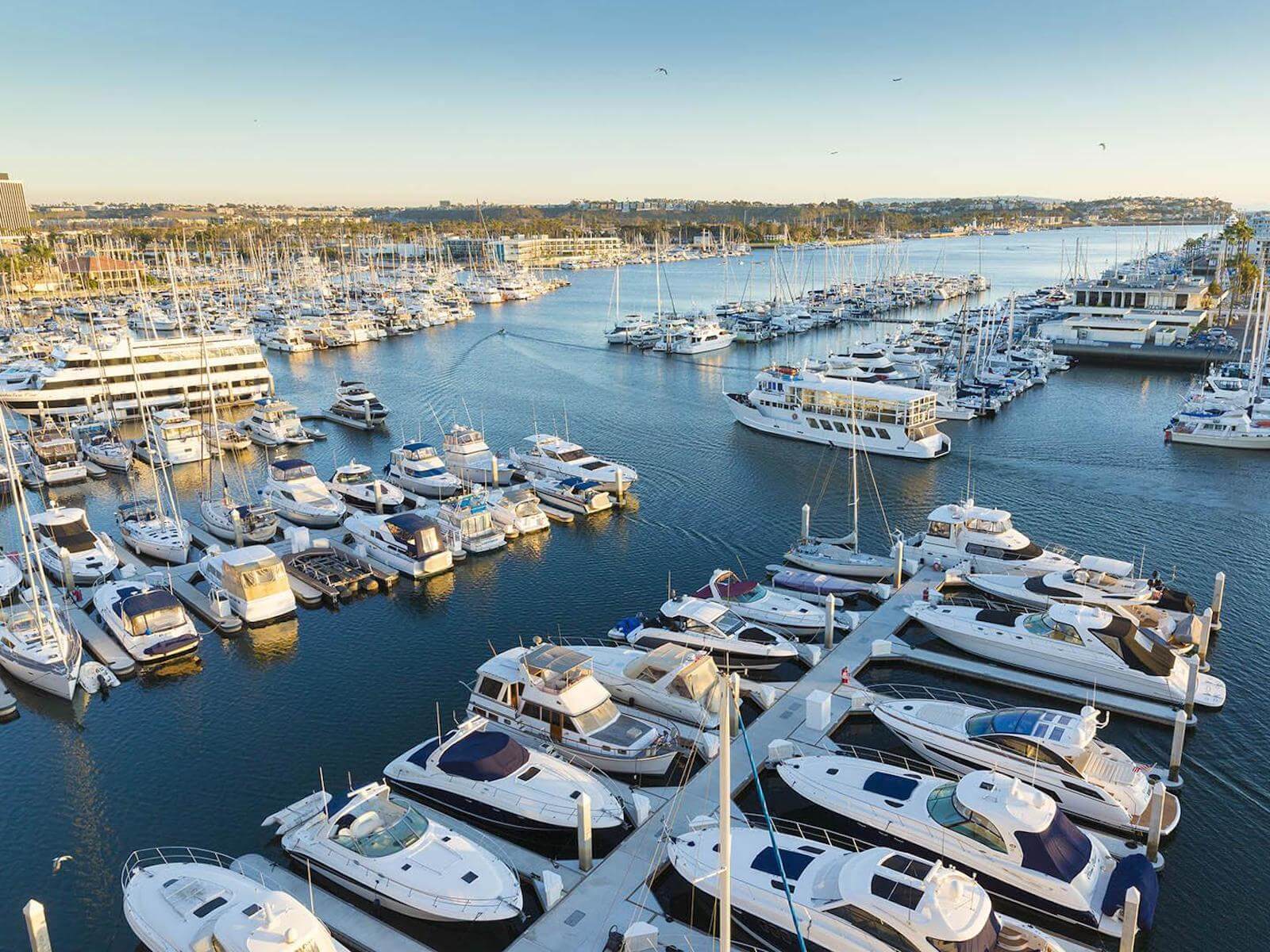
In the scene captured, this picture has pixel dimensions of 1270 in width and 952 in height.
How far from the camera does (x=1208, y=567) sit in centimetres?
3519

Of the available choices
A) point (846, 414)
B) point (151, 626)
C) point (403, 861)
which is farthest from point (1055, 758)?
point (846, 414)

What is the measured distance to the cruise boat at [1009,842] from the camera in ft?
52.7

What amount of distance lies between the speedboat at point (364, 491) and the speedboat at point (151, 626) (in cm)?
1425

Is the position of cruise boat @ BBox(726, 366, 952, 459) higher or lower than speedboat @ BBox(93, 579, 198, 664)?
higher

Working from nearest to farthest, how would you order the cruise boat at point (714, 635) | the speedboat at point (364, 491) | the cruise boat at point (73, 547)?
1. the cruise boat at point (714, 635)
2. the cruise boat at point (73, 547)
3. the speedboat at point (364, 491)

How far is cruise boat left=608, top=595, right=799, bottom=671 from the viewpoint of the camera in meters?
26.8

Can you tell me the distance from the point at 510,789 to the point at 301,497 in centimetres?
2800

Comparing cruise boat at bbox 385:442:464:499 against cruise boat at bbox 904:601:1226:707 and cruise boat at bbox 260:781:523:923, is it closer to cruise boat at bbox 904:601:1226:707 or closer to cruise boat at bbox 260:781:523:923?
cruise boat at bbox 904:601:1226:707

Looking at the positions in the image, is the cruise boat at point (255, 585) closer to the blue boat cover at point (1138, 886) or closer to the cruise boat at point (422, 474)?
the cruise boat at point (422, 474)

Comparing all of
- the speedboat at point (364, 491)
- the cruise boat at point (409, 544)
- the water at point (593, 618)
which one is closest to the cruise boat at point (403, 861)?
the water at point (593, 618)

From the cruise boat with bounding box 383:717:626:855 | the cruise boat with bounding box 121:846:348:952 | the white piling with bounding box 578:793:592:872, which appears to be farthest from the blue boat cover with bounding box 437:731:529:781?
the cruise boat with bounding box 121:846:348:952

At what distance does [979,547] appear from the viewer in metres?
33.6

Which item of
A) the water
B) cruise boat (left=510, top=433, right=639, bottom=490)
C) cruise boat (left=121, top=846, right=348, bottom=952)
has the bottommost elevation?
the water

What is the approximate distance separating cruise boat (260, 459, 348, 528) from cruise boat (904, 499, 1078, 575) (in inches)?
1091
